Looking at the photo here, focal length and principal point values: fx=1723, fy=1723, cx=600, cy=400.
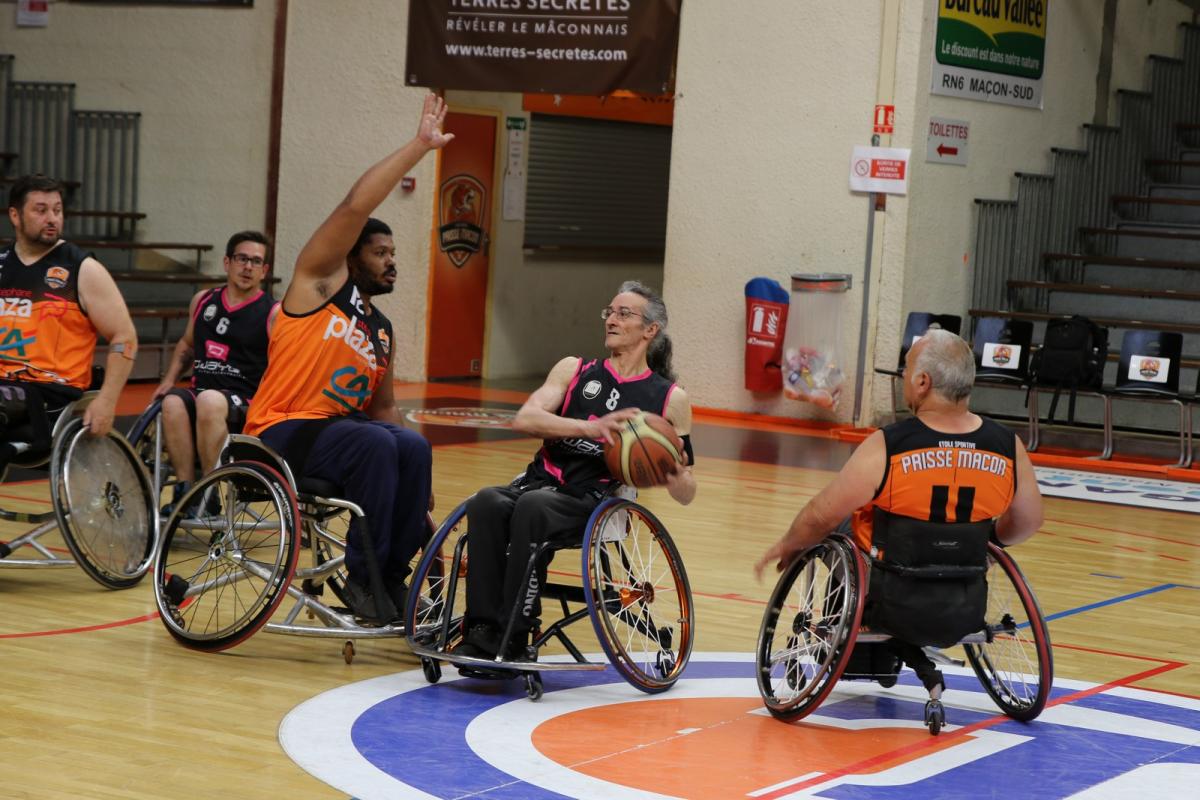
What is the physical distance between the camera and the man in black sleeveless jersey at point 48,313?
5.34m

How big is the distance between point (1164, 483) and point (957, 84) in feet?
10.4

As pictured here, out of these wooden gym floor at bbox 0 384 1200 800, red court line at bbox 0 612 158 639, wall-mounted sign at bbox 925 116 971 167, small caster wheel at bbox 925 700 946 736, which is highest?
wall-mounted sign at bbox 925 116 971 167

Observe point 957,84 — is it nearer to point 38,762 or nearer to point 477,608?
point 477,608

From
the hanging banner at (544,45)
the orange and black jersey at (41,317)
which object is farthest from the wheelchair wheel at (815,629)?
the hanging banner at (544,45)

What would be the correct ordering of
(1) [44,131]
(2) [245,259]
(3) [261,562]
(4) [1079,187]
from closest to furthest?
1. (3) [261,562]
2. (2) [245,259]
3. (4) [1079,187]
4. (1) [44,131]

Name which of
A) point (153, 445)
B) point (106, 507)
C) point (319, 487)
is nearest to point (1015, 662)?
point (319, 487)

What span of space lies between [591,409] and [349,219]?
80 cm

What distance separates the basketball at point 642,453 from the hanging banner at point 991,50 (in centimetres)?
741

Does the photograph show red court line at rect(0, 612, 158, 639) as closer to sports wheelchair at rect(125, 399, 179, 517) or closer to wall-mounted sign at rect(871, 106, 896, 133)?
sports wheelchair at rect(125, 399, 179, 517)

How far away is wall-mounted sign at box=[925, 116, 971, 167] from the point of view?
36.4 ft

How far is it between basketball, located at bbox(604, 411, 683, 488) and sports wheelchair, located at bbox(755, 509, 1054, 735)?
0.39 meters

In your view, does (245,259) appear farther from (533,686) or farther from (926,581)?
(926,581)

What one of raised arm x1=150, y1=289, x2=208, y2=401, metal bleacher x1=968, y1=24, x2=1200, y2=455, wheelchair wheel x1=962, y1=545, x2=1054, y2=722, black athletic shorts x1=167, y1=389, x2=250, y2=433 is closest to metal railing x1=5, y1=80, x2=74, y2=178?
metal bleacher x1=968, y1=24, x2=1200, y2=455

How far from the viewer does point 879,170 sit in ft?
36.4
